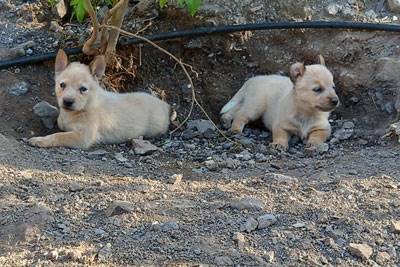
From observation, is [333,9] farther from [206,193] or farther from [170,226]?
[170,226]

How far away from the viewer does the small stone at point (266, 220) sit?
448cm

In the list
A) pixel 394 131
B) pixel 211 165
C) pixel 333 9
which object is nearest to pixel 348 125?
pixel 394 131

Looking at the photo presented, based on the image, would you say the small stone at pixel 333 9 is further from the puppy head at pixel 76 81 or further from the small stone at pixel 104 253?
Answer: the small stone at pixel 104 253

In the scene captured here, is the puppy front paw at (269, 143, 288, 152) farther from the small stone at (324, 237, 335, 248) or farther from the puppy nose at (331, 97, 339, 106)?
the small stone at (324, 237, 335, 248)

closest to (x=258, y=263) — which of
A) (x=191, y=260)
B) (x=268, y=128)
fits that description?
(x=191, y=260)

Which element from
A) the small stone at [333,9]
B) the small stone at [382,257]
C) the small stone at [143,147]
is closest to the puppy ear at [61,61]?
the small stone at [143,147]

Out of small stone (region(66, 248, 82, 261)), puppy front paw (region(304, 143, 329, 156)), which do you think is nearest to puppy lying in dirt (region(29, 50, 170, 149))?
puppy front paw (region(304, 143, 329, 156))

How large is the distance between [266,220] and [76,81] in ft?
9.01

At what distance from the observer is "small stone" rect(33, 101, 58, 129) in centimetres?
687

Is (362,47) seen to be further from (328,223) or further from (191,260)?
(191,260)

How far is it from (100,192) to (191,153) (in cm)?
182

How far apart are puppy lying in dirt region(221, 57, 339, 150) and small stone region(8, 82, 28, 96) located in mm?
2000

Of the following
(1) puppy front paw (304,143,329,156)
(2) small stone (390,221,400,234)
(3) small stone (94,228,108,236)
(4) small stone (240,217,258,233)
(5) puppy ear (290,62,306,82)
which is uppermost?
(5) puppy ear (290,62,306,82)

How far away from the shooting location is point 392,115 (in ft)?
23.0
